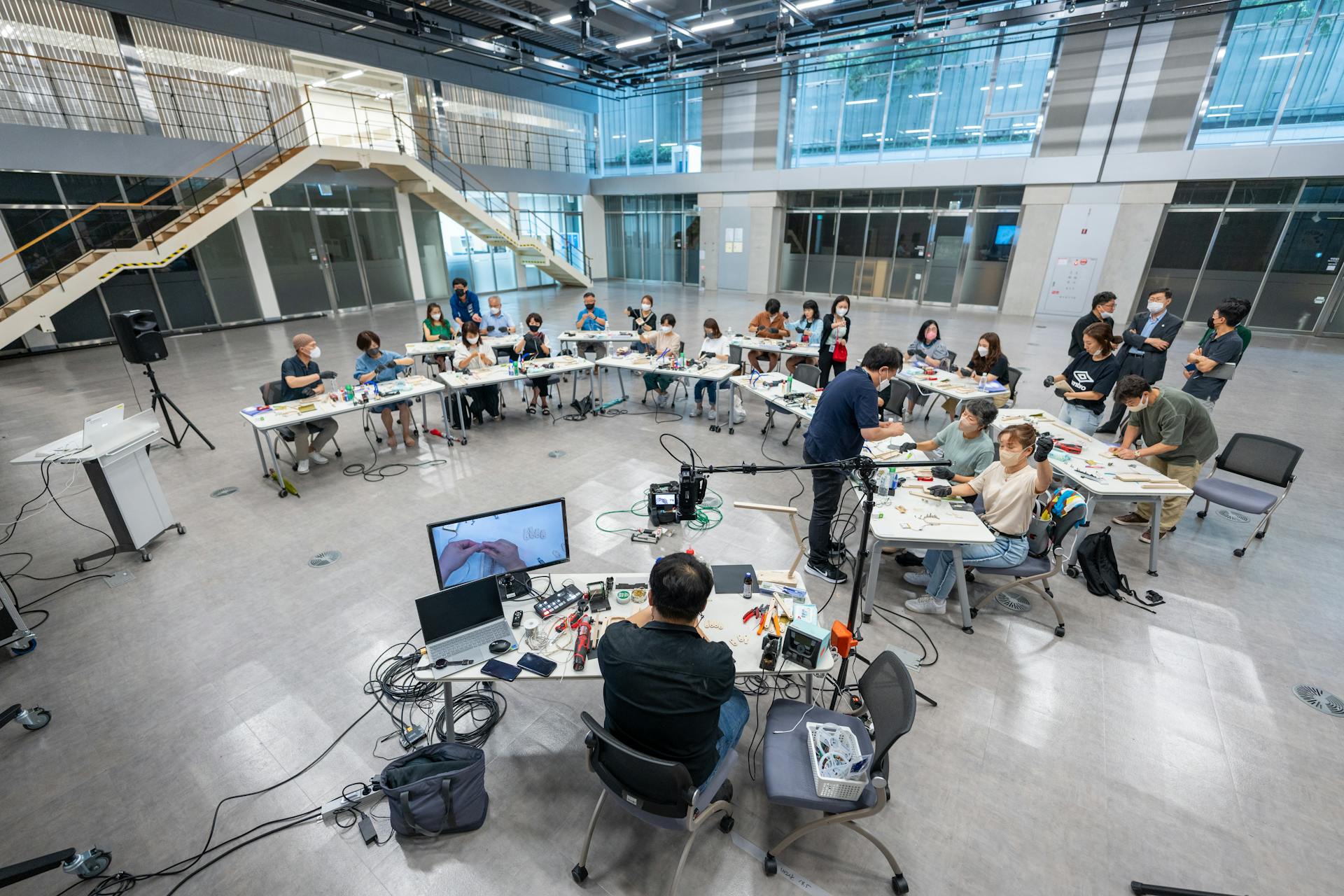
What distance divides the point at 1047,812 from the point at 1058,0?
13.5 metres

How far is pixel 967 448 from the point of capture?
473 cm

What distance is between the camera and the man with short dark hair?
4934 mm

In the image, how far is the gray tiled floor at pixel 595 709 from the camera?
105 inches

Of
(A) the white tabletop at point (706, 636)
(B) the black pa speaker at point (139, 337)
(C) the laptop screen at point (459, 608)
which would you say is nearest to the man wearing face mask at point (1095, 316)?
(A) the white tabletop at point (706, 636)

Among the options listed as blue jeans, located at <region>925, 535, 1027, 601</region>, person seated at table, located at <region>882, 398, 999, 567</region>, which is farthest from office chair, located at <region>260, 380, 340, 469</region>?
blue jeans, located at <region>925, 535, 1027, 601</region>

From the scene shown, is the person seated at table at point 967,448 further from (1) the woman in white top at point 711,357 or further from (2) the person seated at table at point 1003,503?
(1) the woman in white top at point 711,357

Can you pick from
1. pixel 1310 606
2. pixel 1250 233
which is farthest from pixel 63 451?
pixel 1250 233

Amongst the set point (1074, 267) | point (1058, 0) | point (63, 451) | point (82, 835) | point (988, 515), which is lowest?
point (82, 835)

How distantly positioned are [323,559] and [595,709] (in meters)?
3.14

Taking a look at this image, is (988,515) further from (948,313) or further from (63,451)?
(948,313)

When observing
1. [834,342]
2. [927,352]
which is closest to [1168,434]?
[927,352]

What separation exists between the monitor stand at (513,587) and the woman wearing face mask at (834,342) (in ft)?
18.9

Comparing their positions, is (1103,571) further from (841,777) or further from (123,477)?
(123,477)

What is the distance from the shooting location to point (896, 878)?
2.54 meters
